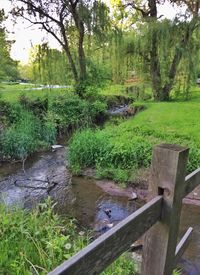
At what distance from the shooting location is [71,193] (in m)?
4.88

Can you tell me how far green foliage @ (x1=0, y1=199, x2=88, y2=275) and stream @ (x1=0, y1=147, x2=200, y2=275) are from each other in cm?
102

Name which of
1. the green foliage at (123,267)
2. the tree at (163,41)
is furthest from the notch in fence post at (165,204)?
the tree at (163,41)

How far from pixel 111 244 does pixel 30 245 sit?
1712mm

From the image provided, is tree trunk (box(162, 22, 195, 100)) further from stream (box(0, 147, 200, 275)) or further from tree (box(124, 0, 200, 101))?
stream (box(0, 147, 200, 275))

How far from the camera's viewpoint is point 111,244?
1026mm

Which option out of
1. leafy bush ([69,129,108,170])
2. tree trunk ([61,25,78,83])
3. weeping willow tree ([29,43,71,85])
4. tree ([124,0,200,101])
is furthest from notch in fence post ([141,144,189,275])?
tree ([124,0,200,101])

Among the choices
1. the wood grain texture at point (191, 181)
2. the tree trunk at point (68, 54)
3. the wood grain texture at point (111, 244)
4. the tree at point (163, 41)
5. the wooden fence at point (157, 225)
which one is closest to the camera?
the wood grain texture at point (111, 244)

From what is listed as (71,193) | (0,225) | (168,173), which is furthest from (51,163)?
(168,173)

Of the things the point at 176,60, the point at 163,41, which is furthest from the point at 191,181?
the point at 176,60

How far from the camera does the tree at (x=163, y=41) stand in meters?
11.0

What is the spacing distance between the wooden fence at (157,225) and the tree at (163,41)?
10644 mm

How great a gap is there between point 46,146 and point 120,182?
293 centimetres

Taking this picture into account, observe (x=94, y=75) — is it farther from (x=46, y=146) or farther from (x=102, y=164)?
(x=102, y=164)

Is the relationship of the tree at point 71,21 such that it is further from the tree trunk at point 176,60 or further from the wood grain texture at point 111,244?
the wood grain texture at point 111,244
